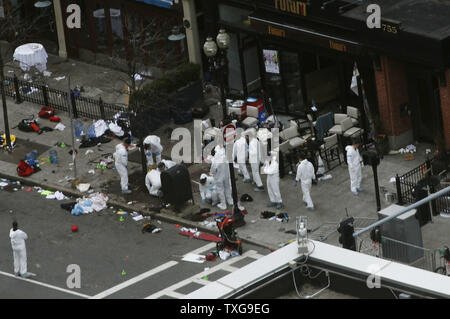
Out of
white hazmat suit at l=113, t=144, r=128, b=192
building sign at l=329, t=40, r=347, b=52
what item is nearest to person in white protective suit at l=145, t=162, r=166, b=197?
white hazmat suit at l=113, t=144, r=128, b=192

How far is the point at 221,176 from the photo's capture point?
31.1m

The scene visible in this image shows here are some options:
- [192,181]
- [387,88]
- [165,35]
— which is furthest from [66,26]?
[387,88]

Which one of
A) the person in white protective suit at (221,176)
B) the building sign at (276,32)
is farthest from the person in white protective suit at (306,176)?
the building sign at (276,32)

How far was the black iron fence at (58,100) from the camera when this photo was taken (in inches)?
1489

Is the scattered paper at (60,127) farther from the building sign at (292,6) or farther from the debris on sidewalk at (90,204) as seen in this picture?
A: the building sign at (292,6)

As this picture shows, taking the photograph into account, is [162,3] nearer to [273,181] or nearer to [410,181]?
[273,181]

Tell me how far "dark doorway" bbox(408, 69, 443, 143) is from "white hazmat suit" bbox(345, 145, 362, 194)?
10.9 ft

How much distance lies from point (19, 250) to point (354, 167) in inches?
373

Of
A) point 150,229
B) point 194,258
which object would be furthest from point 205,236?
point 150,229

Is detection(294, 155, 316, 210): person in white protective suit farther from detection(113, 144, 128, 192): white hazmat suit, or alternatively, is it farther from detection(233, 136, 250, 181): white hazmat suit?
detection(113, 144, 128, 192): white hazmat suit

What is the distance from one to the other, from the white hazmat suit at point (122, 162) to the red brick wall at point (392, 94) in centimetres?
780

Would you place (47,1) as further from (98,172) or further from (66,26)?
(98,172)

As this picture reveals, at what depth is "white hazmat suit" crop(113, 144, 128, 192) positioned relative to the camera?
3219cm
